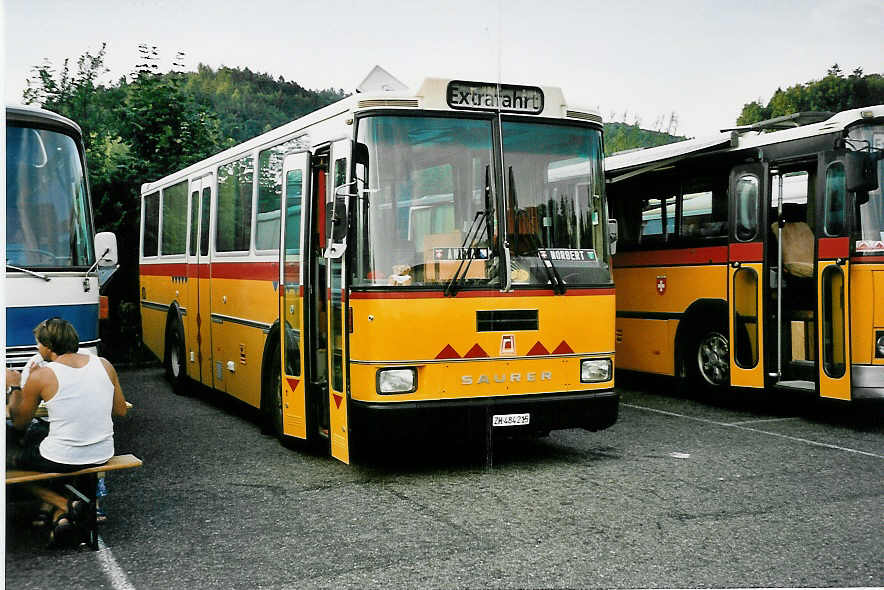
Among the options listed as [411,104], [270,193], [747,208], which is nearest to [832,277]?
[747,208]

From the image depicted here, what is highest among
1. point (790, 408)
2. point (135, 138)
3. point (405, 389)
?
point (135, 138)

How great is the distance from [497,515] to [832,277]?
5111mm

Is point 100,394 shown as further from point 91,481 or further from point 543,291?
point 543,291

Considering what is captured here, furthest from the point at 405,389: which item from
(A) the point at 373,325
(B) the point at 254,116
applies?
(B) the point at 254,116

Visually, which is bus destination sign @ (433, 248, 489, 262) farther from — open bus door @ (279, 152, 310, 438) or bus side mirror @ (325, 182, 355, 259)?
open bus door @ (279, 152, 310, 438)

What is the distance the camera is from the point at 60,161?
770 centimetres

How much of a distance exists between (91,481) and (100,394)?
1.70 feet

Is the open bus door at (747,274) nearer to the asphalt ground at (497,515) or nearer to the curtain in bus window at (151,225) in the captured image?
the asphalt ground at (497,515)

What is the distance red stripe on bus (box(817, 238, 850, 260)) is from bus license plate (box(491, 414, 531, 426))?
13.4 ft

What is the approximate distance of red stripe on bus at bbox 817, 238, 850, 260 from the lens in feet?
32.3

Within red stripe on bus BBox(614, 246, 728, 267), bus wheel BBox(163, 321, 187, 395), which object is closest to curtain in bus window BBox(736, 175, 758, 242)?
red stripe on bus BBox(614, 246, 728, 267)

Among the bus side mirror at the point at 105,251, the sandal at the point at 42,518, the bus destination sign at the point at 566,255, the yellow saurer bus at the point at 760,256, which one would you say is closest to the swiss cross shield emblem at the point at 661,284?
the yellow saurer bus at the point at 760,256

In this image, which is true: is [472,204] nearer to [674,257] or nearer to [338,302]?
[338,302]

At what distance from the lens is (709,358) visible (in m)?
11.9
